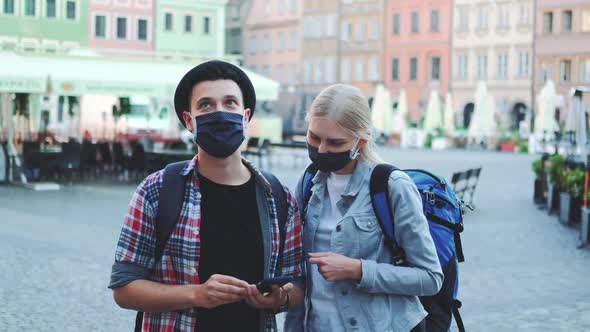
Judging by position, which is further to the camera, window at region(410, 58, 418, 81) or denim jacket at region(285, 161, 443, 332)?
window at region(410, 58, 418, 81)

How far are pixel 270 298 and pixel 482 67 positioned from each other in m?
60.7

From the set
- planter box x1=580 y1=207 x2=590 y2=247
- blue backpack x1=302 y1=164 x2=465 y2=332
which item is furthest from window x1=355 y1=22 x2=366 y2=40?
blue backpack x1=302 y1=164 x2=465 y2=332

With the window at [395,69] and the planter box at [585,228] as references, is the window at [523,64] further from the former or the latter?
the planter box at [585,228]

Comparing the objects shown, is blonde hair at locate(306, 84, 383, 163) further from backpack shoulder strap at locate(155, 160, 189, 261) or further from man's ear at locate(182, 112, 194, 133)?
Answer: backpack shoulder strap at locate(155, 160, 189, 261)

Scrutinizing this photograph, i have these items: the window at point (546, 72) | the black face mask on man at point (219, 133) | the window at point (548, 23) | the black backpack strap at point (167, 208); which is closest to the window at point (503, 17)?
the window at point (548, 23)

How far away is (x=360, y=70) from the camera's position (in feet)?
Answer: 233

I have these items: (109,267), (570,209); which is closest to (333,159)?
(109,267)

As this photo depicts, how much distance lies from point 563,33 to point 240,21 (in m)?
29.0

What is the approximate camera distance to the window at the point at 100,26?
60166 millimetres

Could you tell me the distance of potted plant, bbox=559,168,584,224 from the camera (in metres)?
14.5

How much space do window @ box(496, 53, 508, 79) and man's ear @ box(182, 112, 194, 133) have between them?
5854 cm

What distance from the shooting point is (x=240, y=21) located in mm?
79812

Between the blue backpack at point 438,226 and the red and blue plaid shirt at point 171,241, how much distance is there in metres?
0.29

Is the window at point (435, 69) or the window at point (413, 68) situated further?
the window at point (413, 68)
